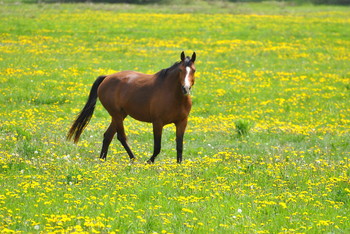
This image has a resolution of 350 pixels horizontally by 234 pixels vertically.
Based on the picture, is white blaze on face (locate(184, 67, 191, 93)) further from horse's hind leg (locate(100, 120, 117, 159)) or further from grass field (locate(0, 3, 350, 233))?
horse's hind leg (locate(100, 120, 117, 159))

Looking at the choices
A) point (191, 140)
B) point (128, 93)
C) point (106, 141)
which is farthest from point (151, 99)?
point (191, 140)

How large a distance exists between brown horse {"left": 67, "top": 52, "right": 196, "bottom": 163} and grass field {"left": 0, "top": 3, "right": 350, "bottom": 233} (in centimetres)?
65

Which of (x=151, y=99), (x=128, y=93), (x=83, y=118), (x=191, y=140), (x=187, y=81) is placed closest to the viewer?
(x=187, y=81)

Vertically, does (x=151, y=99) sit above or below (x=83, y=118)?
above

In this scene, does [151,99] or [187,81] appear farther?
[151,99]

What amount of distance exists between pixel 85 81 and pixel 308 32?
24756 millimetres

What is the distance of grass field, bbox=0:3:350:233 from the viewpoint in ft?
27.4

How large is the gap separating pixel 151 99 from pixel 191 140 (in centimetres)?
366

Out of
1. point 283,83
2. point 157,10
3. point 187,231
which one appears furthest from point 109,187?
point 157,10

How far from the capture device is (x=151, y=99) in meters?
12.5

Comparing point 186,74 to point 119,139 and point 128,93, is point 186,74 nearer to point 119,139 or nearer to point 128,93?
point 128,93

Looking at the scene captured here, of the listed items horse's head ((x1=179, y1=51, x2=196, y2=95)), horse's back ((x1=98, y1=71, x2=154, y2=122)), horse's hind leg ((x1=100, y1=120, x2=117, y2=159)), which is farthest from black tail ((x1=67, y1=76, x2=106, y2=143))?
horse's head ((x1=179, y1=51, x2=196, y2=95))

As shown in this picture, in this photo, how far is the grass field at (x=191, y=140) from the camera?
8.36 meters

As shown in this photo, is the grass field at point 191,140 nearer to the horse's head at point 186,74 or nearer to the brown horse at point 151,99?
the brown horse at point 151,99
